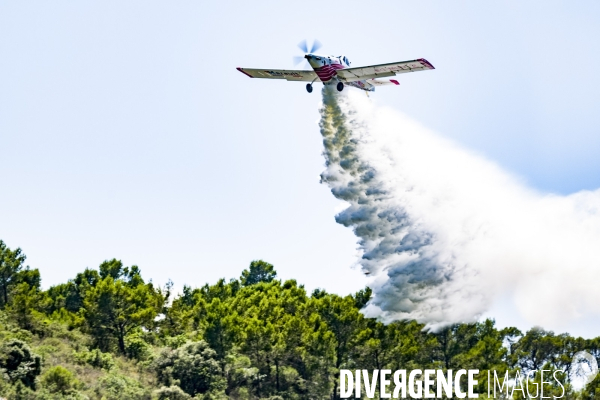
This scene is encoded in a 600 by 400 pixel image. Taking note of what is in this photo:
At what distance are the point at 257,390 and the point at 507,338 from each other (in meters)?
18.0

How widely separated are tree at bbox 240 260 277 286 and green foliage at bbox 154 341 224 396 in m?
40.0

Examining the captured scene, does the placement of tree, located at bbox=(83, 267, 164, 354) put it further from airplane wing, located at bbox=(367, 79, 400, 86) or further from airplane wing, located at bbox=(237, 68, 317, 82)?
airplane wing, located at bbox=(367, 79, 400, 86)

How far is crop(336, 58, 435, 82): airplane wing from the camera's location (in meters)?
46.2

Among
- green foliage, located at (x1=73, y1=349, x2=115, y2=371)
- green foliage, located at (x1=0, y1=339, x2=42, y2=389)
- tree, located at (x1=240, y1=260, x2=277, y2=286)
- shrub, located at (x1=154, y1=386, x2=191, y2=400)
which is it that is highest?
tree, located at (x1=240, y1=260, x2=277, y2=286)

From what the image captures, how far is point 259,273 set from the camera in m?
103

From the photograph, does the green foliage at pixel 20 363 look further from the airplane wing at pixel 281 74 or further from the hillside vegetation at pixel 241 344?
the airplane wing at pixel 281 74

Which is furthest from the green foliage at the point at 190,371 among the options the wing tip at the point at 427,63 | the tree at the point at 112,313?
the wing tip at the point at 427,63

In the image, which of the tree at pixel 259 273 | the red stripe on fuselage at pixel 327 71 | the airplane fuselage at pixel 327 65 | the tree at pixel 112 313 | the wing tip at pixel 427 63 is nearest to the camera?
the wing tip at pixel 427 63

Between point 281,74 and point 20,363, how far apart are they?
2201 cm

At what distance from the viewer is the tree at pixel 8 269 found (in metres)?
74.2

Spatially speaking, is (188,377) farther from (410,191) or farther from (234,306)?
(410,191)

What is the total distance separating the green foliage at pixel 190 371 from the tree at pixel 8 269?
18.5 meters

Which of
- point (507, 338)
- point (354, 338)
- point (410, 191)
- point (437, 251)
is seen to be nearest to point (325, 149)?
point (410, 191)

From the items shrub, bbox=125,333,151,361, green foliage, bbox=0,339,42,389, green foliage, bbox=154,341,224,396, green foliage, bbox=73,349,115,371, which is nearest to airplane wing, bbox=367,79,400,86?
green foliage, bbox=154,341,224,396
